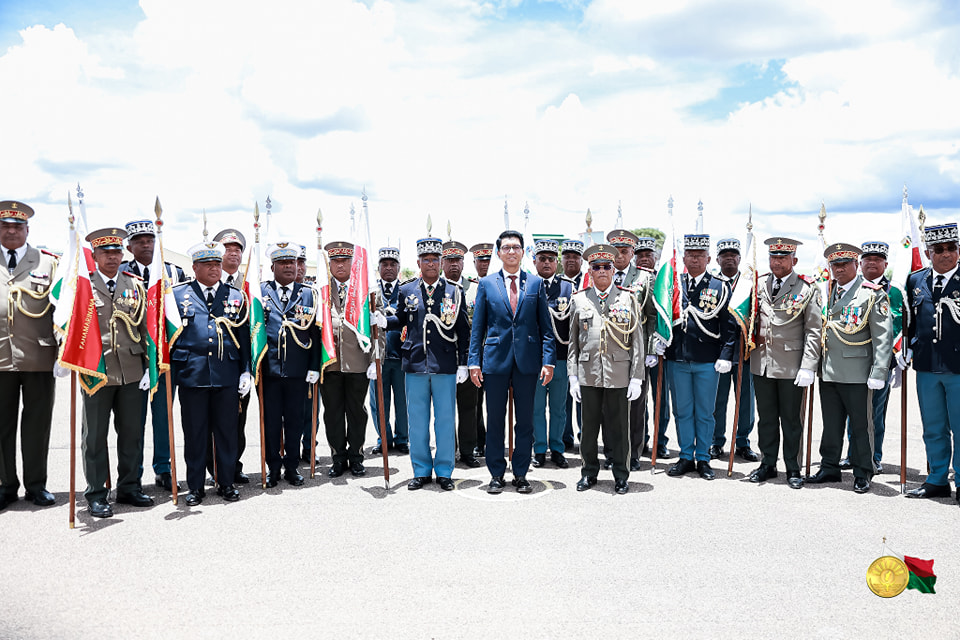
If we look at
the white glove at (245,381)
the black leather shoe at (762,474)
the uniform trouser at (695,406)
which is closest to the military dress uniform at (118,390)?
the white glove at (245,381)

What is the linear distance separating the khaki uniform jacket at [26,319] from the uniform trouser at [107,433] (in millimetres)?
539

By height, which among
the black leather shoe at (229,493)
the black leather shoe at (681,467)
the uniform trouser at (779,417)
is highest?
the uniform trouser at (779,417)

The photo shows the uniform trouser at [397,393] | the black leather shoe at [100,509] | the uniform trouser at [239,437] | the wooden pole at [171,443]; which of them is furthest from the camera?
the uniform trouser at [397,393]

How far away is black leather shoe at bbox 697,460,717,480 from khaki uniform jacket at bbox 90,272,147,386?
5144mm

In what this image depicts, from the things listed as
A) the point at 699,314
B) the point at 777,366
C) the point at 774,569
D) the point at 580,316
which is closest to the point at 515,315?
the point at 580,316

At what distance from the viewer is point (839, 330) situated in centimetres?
631

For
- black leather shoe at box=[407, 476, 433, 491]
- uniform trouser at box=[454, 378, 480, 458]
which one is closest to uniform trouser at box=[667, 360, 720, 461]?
uniform trouser at box=[454, 378, 480, 458]

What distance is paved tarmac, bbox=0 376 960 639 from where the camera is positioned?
3.59 m

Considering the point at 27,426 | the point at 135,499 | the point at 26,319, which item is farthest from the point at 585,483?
the point at 26,319

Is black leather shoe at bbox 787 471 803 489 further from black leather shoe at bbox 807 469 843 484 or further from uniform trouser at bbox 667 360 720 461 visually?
uniform trouser at bbox 667 360 720 461

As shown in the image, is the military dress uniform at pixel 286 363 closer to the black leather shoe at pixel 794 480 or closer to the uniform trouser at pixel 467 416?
the uniform trouser at pixel 467 416

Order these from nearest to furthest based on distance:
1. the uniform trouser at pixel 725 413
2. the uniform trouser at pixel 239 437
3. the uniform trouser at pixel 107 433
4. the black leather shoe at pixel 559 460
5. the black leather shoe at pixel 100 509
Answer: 1. the black leather shoe at pixel 100 509
2. the uniform trouser at pixel 107 433
3. the uniform trouser at pixel 239 437
4. the black leather shoe at pixel 559 460
5. the uniform trouser at pixel 725 413

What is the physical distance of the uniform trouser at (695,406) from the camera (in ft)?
22.2

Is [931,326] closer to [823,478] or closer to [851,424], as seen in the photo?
[851,424]
